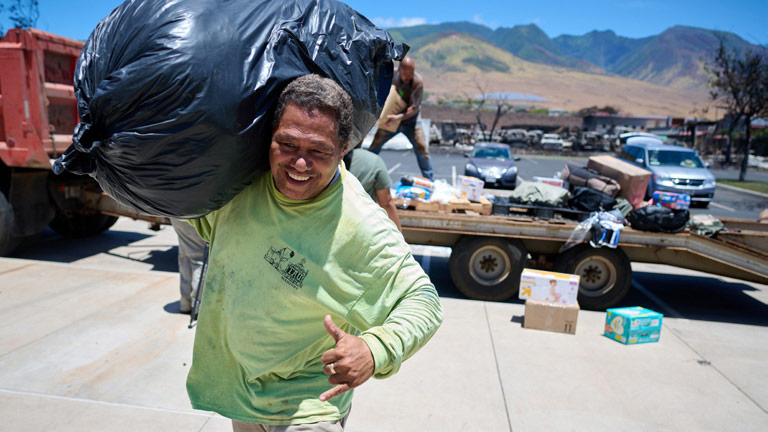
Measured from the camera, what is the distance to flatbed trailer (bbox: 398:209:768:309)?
17.6 ft

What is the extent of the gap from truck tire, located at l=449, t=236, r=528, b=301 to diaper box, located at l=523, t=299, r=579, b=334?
0.62 m

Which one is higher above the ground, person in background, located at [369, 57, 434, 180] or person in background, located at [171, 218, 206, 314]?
person in background, located at [369, 57, 434, 180]

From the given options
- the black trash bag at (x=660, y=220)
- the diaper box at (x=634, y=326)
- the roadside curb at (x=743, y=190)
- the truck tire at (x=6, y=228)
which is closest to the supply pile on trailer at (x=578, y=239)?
the black trash bag at (x=660, y=220)

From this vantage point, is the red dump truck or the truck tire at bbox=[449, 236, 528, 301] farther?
the red dump truck

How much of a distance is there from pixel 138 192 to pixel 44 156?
5.71 m

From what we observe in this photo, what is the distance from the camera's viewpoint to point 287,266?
4.99ft

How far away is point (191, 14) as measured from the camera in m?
1.35

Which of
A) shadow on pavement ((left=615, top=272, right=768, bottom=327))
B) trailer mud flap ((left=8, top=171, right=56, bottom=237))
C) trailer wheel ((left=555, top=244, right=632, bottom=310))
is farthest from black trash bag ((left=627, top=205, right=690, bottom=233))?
trailer mud flap ((left=8, top=171, right=56, bottom=237))

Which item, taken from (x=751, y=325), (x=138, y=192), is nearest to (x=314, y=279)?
(x=138, y=192)

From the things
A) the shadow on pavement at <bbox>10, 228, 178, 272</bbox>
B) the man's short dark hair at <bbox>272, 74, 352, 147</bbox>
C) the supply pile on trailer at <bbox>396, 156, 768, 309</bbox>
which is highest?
the man's short dark hair at <bbox>272, 74, 352, 147</bbox>

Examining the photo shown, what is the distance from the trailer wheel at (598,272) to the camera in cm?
555

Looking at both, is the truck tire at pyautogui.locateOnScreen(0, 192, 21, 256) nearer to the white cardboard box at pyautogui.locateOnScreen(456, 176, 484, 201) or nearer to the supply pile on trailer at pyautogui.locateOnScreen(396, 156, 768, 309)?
the supply pile on trailer at pyautogui.locateOnScreen(396, 156, 768, 309)

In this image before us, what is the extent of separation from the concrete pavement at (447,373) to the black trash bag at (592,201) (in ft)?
3.97

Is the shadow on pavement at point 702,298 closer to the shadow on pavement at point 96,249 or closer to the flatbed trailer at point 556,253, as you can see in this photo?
the flatbed trailer at point 556,253
